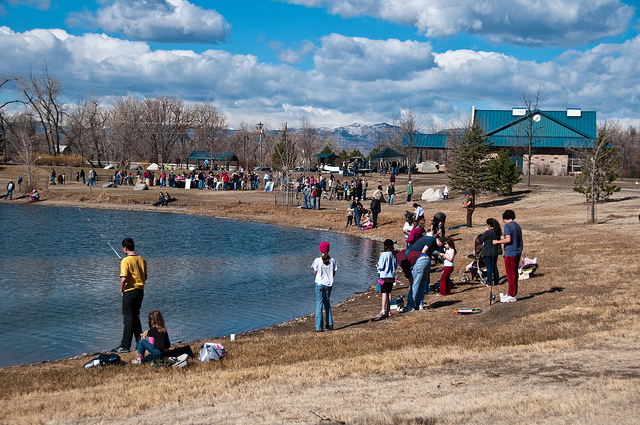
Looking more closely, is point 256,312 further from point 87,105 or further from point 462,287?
point 87,105

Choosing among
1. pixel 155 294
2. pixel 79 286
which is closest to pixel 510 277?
pixel 155 294

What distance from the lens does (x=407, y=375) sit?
320 inches

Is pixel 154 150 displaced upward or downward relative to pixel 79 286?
upward

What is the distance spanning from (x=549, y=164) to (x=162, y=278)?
47694 millimetres

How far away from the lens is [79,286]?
58.9 feet

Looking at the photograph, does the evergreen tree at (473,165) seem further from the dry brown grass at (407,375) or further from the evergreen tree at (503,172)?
the dry brown grass at (407,375)

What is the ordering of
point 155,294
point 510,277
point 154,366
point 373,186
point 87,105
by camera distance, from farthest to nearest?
1. point 87,105
2. point 373,186
3. point 155,294
4. point 510,277
5. point 154,366

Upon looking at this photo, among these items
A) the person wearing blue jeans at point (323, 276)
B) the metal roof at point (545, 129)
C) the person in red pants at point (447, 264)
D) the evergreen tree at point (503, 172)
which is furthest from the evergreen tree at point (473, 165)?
the person wearing blue jeans at point (323, 276)

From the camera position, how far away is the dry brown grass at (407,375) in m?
6.63

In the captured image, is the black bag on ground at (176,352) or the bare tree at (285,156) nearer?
the black bag on ground at (176,352)

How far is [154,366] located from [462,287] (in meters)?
9.31

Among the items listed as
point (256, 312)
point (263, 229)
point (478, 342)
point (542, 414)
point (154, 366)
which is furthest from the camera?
point (263, 229)

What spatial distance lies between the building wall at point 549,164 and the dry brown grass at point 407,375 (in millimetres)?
45734

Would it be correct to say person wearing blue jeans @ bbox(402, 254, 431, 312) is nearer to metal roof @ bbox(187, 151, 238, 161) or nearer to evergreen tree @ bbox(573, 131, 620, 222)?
evergreen tree @ bbox(573, 131, 620, 222)
